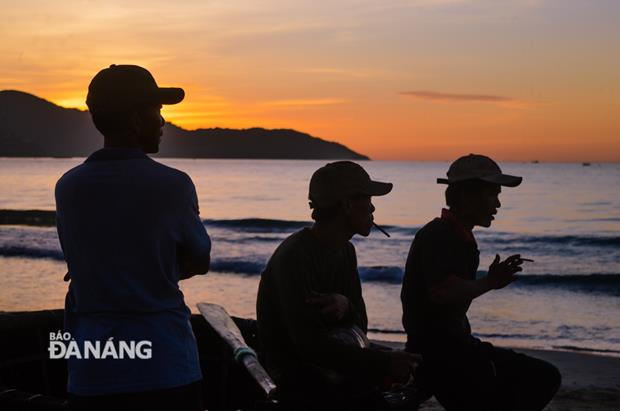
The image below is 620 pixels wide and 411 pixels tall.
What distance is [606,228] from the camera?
42.6 m

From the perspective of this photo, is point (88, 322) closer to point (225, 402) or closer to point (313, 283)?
point (313, 283)

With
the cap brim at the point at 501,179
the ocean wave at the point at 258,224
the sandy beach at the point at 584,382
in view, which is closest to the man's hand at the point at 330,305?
the cap brim at the point at 501,179

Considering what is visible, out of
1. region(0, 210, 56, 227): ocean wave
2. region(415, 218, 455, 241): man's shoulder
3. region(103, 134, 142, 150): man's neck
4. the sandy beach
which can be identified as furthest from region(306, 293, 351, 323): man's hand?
region(0, 210, 56, 227): ocean wave

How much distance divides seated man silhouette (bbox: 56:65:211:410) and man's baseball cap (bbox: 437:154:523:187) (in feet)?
7.66

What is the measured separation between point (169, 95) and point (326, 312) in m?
1.11

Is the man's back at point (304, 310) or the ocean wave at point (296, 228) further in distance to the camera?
the ocean wave at point (296, 228)

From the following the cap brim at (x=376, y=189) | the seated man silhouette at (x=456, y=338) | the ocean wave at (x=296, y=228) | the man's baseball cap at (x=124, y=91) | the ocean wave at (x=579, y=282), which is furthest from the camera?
the ocean wave at (x=296, y=228)

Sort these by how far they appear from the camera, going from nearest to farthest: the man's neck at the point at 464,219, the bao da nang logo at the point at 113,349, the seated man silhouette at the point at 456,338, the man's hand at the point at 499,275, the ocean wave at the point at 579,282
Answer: the bao da nang logo at the point at 113,349
the man's hand at the point at 499,275
the seated man silhouette at the point at 456,338
the man's neck at the point at 464,219
the ocean wave at the point at 579,282

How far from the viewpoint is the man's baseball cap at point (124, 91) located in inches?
116

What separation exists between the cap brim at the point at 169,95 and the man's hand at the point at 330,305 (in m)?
1.02

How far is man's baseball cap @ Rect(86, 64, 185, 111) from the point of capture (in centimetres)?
294

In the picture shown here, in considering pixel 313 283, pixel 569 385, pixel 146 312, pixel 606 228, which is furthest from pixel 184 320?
pixel 606 228

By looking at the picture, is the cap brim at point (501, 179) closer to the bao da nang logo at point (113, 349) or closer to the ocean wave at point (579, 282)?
the bao da nang logo at point (113, 349)

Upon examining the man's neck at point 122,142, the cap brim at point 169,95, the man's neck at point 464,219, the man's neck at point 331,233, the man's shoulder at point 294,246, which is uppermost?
the cap brim at point 169,95
